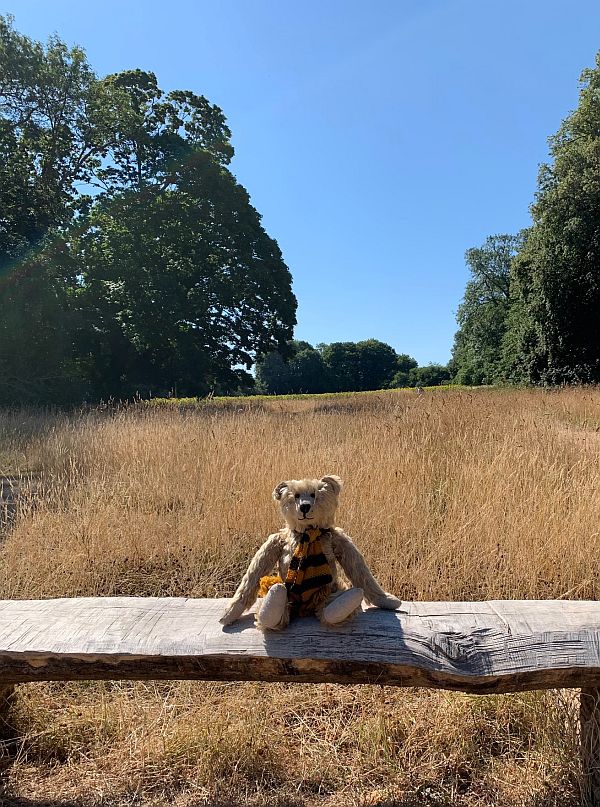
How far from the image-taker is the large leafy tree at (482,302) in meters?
39.3

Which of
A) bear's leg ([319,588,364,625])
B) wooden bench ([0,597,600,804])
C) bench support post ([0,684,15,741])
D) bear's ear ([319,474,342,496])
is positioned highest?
bear's ear ([319,474,342,496])

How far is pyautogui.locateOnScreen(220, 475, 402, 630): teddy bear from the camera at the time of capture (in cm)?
162

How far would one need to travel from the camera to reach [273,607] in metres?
1.53

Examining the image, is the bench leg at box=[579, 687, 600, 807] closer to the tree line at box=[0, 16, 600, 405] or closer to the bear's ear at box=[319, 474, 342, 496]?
the bear's ear at box=[319, 474, 342, 496]

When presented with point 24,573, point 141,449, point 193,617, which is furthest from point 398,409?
point 193,617

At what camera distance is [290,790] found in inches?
69.9

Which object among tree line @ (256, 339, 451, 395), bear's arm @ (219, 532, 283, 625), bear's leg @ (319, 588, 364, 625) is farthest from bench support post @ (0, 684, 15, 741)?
tree line @ (256, 339, 451, 395)

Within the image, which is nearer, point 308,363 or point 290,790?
point 290,790

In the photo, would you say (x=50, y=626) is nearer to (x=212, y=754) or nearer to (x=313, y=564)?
(x=212, y=754)

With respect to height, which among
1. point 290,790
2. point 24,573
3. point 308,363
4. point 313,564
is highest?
point 308,363

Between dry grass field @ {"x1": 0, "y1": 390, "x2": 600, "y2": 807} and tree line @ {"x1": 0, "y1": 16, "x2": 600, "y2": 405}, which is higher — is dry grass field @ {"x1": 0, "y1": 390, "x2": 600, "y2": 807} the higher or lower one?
the lower one

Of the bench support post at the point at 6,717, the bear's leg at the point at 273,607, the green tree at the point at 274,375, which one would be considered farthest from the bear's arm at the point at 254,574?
the green tree at the point at 274,375

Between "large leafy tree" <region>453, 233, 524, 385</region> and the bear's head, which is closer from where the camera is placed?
the bear's head

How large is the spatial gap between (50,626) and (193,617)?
53cm
